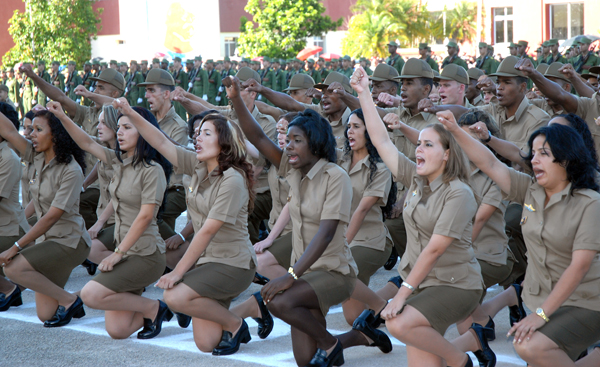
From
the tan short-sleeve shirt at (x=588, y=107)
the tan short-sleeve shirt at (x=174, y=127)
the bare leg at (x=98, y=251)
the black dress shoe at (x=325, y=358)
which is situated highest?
the tan short-sleeve shirt at (x=588, y=107)

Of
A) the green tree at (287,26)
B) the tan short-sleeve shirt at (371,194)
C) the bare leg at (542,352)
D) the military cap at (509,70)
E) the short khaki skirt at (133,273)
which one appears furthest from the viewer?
the green tree at (287,26)

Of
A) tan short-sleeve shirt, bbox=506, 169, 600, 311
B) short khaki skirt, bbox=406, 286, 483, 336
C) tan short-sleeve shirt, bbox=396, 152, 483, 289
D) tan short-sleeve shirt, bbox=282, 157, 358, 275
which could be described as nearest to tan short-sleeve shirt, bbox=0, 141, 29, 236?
tan short-sleeve shirt, bbox=282, 157, 358, 275

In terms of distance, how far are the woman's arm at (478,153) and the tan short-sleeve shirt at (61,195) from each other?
3.10 metres

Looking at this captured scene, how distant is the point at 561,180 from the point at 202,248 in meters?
2.19

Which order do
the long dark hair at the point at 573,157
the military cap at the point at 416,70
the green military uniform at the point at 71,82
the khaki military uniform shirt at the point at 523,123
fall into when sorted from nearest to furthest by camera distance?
1. the long dark hair at the point at 573,157
2. the khaki military uniform shirt at the point at 523,123
3. the military cap at the point at 416,70
4. the green military uniform at the point at 71,82

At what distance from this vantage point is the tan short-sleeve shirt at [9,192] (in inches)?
235

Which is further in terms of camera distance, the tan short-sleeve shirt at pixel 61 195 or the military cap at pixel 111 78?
the military cap at pixel 111 78

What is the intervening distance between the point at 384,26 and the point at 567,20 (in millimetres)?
12234

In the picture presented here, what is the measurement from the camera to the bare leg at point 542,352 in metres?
3.56

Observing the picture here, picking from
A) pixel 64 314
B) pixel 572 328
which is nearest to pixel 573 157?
pixel 572 328

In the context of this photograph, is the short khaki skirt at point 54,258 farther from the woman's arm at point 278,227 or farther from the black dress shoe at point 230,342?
the black dress shoe at point 230,342

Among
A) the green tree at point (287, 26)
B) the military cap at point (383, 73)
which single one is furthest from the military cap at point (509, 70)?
the green tree at point (287, 26)

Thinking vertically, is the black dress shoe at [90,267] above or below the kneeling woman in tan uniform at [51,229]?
below

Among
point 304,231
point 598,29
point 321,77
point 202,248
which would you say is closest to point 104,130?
point 202,248
